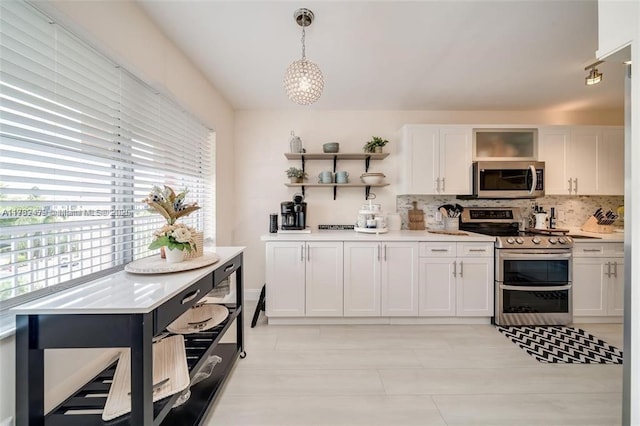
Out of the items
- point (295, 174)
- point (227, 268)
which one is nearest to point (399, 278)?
point (295, 174)

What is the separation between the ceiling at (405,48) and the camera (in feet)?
5.53

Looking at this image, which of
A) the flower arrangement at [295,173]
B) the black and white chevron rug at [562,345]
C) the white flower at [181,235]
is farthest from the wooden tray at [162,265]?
the black and white chevron rug at [562,345]

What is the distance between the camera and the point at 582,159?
10.3 ft

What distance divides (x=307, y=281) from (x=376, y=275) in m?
0.73

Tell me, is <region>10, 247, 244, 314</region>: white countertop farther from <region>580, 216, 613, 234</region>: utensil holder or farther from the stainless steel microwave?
<region>580, 216, 613, 234</region>: utensil holder

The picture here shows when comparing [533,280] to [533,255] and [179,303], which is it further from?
[179,303]

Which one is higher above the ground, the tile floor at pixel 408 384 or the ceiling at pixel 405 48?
the ceiling at pixel 405 48

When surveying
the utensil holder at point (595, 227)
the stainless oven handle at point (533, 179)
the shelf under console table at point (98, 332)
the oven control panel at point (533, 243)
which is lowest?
the shelf under console table at point (98, 332)

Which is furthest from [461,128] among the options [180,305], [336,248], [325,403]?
[180,305]

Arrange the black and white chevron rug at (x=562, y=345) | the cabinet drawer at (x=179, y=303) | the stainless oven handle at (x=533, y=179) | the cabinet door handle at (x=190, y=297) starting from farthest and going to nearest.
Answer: the stainless oven handle at (x=533, y=179)
the black and white chevron rug at (x=562, y=345)
the cabinet door handle at (x=190, y=297)
the cabinet drawer at (x=179, y=303)

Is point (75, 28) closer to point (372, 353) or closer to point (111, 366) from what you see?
point (111, 366)

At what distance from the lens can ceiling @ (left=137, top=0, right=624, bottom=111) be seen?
5.53 ft

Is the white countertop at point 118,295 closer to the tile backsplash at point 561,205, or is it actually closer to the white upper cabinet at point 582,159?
the tile backsplash at point 561,205

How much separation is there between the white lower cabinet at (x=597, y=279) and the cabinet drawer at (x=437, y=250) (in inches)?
52.1
